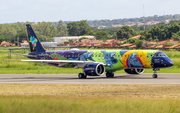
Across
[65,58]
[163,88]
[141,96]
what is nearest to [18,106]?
[141,96]

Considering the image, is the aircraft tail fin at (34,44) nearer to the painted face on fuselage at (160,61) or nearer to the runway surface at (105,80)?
the runway surface at (105,80)

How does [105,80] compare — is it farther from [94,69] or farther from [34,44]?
[34,44]

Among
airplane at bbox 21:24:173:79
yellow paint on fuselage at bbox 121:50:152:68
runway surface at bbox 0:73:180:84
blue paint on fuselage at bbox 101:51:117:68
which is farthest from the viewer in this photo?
blue paint on fuselage at bbox 101:51:117:68

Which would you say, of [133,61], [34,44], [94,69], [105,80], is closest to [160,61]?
[133,61]

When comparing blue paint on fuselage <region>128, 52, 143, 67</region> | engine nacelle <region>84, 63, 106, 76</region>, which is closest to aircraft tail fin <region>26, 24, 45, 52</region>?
engine nacelle <region>84, 63, 106, 76</region>

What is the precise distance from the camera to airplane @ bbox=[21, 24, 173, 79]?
134ft

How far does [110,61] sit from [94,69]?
289cm

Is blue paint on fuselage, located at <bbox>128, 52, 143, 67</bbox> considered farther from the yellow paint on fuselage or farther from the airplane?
the yellow paint on fuselage

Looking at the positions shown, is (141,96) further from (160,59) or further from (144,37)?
(144,37)

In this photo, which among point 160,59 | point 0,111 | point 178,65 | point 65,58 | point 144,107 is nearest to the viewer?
point 0,111

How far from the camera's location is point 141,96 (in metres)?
26.7

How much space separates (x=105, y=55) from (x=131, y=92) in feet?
51.7

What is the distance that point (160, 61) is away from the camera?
40.0 metres

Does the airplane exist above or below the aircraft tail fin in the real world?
below
